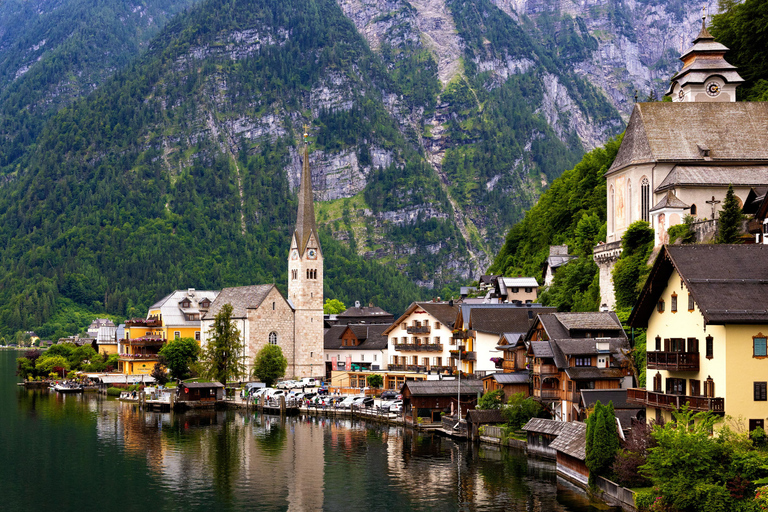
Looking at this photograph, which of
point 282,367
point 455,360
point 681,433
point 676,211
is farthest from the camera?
point 282,367

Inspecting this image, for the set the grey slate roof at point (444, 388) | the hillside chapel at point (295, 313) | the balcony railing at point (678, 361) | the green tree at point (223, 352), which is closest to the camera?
the balcony railing at point (678, 361)

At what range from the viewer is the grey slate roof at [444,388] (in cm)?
8544

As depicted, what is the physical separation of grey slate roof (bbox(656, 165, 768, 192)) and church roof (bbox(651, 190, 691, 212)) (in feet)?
7.49

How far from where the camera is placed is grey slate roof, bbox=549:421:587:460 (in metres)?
55.2

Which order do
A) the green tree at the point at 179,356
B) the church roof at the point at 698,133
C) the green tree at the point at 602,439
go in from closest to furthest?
the green tree at the point at 602,439 < the church roof at the point at 698,133 < the green tree at the point at 179,356

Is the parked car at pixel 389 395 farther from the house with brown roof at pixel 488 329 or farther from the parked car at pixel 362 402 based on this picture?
the house with brown roof at pixel 488 329

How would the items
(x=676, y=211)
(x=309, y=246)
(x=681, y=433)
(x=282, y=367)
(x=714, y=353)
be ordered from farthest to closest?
1. (x=309, y=246)
2. (x=282, y=367)
3. (x=676, y=211)
4. (x=714, y=353)
5. (x=681, y=433)

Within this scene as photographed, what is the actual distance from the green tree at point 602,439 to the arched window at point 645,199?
3364cm

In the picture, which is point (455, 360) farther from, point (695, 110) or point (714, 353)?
point (714, 353)

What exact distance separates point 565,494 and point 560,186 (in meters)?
94.5

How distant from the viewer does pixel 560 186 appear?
470 ft

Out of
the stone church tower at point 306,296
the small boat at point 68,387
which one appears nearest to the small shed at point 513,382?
the stone church tower at point 306,296

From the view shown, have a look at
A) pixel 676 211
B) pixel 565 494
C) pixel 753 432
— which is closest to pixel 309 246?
pixel 676 211

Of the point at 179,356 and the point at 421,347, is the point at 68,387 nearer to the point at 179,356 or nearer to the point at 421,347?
the point at 179,356
